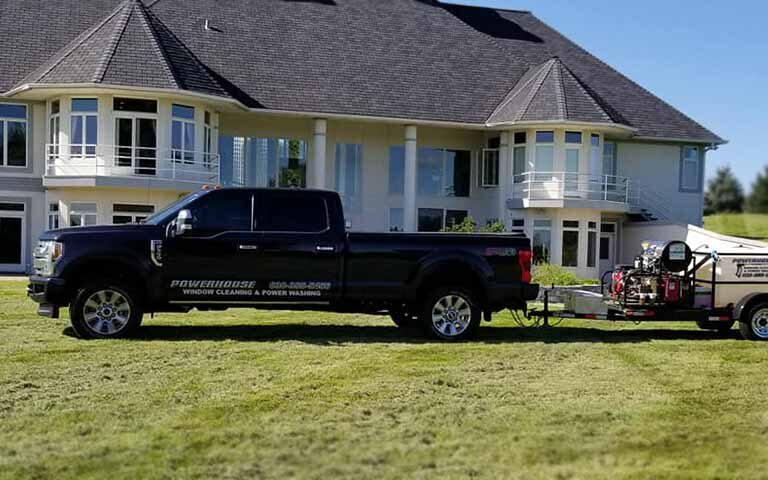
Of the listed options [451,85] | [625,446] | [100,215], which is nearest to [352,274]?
[625,446]

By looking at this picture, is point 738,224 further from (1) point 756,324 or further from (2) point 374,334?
(2) point 374,334

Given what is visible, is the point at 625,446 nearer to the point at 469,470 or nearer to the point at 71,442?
the point at 469,470

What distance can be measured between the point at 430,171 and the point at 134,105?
12046 millimetres

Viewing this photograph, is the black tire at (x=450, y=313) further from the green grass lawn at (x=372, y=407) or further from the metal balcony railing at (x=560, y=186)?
the metal balcony railing at (x=560, y=186)

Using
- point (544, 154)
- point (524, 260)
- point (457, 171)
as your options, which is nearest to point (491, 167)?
point (457, 171)

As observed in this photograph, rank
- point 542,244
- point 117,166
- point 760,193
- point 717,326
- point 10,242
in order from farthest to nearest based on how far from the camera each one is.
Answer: point 542,244
point 10,242
point 117,166
point 760,193
point 717,326

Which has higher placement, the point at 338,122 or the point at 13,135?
the point at 338,122

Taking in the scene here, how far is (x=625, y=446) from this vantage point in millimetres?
6742

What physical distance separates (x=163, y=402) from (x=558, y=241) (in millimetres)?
23932

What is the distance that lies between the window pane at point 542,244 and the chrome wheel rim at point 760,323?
16759mm

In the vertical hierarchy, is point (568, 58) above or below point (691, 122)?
above

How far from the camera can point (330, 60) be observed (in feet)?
106

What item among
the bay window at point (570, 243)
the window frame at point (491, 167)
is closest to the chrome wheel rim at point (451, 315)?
the bay window at point (570, 243)

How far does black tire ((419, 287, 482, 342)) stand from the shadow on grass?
0.21 metres
